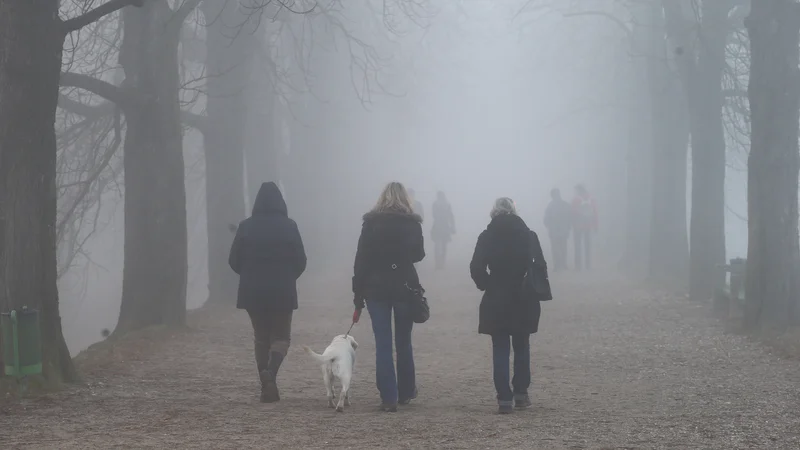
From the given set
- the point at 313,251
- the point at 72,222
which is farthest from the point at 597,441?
the point at 313,251

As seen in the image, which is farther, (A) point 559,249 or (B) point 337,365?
(A) point 559,249

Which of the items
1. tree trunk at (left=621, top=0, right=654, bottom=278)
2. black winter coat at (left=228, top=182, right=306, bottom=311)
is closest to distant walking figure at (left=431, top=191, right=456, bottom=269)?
tree trunk at (left=621, top=0, right=654, bottom=278)

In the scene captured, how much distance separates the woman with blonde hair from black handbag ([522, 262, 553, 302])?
0.90 m

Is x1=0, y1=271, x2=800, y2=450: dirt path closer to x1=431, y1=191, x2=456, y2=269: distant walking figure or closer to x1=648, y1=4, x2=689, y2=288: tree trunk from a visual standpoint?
x1=648, y1=4, x2=689, y2=288: tree trunk

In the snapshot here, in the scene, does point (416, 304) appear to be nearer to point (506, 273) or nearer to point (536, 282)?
point (506, 273)

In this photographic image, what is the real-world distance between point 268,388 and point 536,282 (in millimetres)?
2483

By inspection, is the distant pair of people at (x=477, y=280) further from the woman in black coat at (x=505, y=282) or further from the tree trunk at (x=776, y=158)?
the tree trunk at (x=776, y=158)

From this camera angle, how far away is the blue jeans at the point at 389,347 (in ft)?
29.4

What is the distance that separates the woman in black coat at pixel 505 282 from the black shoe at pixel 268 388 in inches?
74.8

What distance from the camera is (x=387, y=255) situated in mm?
9062

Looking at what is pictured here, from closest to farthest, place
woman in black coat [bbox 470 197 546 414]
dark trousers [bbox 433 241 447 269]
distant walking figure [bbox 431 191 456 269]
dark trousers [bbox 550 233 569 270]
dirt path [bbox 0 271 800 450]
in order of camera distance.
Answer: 1. dirt path [bbox 0 271 800 450]
2. woman in black coat [bbox 470 197 546 414]
3. dark trousers [bbox 550 233 569 270]
4. distant walking figure [bbox 431 191 456 269]
5. dark trousers [bbox 433 241 447 269]

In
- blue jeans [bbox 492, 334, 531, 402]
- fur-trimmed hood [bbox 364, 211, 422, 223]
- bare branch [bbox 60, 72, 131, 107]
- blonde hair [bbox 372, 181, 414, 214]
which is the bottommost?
blue jeans [bbox 492, 334, 531, 402]

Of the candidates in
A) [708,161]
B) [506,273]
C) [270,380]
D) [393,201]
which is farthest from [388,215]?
[708,161]

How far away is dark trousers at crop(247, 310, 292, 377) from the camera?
9562 millimetres
